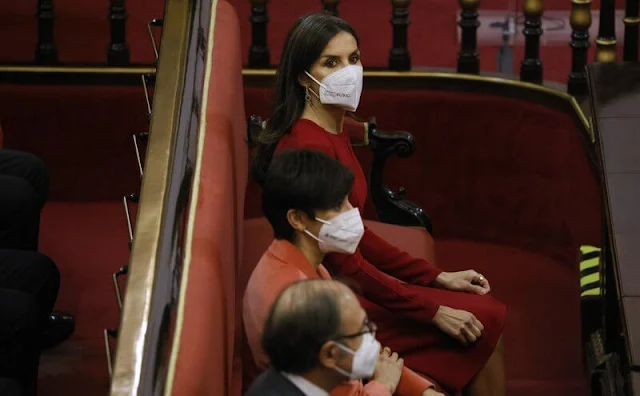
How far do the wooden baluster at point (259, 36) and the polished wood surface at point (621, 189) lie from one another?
4.09 ft

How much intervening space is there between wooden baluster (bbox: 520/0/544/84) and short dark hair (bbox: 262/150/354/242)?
199cm

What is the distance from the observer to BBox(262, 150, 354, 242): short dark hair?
276cm

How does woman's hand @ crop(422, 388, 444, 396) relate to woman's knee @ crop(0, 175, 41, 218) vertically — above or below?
below

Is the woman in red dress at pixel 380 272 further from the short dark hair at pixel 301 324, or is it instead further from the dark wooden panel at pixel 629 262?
the short dark hair at pixel 301 324

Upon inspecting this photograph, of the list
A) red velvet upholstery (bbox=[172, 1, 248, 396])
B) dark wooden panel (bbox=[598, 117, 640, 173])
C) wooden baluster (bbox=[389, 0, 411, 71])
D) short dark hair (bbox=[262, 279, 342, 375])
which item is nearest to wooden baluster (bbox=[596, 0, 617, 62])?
wooden baluster (bbox=[389, 0, 411, 71])

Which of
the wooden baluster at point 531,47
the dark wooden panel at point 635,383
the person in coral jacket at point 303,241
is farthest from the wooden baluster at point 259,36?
the dark wooden panel at point 635,383

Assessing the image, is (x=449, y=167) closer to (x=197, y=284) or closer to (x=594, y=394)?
(x=594, y=394)

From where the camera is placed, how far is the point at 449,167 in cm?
480

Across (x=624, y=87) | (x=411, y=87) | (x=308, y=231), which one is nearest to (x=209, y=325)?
(x=308, y=231)

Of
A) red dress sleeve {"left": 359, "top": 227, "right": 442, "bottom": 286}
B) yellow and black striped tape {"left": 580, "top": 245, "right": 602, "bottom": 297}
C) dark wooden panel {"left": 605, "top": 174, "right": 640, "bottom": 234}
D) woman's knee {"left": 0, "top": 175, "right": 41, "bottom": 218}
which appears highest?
dark wooden panel {"left": 605, "top": 174, "right": 640, "bottom": 234}

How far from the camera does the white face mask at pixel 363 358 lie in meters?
2.31

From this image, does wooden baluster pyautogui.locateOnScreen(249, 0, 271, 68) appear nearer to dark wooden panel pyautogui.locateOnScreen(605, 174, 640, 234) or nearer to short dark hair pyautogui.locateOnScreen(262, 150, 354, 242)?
dark wooden panel pyautogui.locateOnScreen(605, 174, 640, 234)

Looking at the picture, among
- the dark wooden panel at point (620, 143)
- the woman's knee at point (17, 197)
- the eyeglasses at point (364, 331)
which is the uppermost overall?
the eyeglasses at point (364, 331)

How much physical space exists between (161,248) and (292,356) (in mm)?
306
